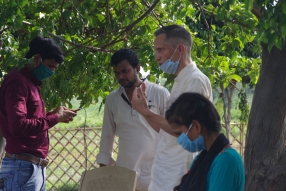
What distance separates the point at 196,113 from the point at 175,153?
1.05m

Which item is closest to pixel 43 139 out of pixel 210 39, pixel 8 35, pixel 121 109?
pixel 121 109

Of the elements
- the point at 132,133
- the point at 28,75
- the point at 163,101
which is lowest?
the point at 132,133

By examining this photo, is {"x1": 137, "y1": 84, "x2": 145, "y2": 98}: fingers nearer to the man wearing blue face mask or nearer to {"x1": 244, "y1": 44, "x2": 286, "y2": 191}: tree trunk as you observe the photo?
the man wearing blue face mask

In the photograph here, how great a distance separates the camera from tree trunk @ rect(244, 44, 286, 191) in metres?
7.09

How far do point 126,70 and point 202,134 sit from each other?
197 centimetres

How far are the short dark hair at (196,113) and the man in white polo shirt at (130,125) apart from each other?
5.74 ft

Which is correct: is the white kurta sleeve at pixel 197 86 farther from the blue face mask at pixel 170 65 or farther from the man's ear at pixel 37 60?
the man's ear at pixel 37 60

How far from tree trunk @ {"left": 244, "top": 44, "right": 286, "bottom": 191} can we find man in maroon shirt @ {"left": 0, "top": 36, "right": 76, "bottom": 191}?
9.42 feet

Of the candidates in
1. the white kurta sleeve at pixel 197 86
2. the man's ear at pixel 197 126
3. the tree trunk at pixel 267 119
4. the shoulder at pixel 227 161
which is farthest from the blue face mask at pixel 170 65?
the tree trunk at pixel 267 119

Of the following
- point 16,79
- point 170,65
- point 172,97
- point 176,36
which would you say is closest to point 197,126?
point 172,97

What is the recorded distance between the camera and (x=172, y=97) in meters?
4.40

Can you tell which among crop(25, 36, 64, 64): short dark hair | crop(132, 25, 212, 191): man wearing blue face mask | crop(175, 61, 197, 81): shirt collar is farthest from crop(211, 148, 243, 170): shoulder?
crop(25, 36, 64, 64): short dark hair

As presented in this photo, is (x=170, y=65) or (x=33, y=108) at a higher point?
(x=170, y=65)

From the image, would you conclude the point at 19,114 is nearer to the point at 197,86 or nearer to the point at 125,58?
the point at 125,58
